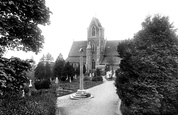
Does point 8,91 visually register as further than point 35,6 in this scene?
No

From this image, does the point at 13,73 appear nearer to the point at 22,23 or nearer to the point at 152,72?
the point at 22,23

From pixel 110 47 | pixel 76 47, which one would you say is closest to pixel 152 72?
pixel 110 47

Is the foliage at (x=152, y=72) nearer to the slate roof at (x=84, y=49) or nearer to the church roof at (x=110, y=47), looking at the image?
the slate roof at (x=84, y=49)

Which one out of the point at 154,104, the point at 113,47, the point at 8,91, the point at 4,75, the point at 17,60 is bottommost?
the point at 154,104

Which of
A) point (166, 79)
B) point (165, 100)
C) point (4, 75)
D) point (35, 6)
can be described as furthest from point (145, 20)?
point (4, 75)

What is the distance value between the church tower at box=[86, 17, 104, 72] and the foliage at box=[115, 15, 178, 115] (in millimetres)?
34770

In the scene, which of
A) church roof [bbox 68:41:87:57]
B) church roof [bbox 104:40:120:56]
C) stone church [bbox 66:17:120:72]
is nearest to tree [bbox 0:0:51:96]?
stone church [bbox 66:17:120:72]

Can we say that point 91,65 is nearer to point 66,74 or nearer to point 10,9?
point 66,74

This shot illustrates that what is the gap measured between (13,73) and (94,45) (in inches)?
1586

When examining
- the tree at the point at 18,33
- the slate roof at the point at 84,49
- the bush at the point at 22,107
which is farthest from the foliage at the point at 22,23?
the slate roof at the point at 84,49

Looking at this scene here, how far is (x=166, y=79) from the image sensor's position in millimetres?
6883

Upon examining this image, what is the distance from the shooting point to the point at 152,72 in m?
7.01

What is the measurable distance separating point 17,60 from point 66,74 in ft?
64.1

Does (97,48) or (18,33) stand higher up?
(97,48)
